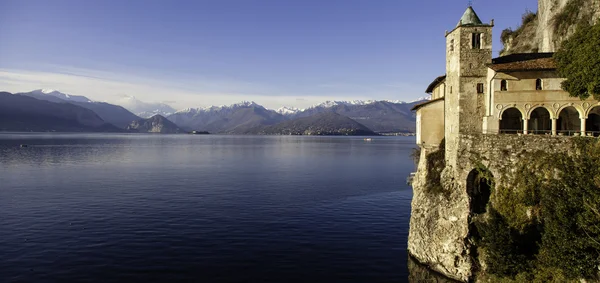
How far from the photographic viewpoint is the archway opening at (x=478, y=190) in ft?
112

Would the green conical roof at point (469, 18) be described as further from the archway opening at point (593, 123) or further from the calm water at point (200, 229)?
the calm water at point (200, 229)

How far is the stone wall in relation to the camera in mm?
32312

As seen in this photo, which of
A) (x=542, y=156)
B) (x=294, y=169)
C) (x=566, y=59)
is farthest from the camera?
(x=294, y=169)

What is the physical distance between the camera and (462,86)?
120 ft

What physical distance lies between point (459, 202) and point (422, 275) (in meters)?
8.01

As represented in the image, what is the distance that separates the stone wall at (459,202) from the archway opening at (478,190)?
19.9 inches

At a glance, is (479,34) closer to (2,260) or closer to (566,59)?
(566,59)

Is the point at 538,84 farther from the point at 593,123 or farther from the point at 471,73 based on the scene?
the point at 593,123

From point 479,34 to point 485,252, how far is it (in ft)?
68.4

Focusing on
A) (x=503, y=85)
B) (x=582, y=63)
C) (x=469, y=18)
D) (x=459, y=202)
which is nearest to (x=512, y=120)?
(x=503, y=85)

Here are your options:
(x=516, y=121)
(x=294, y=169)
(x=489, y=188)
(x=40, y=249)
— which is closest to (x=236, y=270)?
(x=40, y=249)

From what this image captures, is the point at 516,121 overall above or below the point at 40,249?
above

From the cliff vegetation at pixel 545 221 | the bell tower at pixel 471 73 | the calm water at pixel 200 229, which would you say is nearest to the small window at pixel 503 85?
the bell tower at pixel 471 73

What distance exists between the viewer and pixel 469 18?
38031mm
